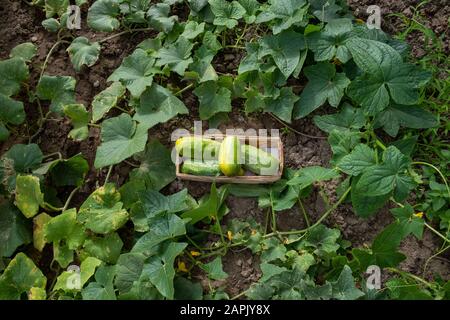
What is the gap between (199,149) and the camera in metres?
2.55

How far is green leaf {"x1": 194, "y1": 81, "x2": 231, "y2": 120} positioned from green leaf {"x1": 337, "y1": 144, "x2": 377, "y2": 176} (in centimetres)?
66

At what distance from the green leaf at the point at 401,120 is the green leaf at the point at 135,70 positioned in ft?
3.73

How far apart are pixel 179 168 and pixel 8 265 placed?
0.90 m

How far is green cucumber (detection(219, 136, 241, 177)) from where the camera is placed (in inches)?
97.2

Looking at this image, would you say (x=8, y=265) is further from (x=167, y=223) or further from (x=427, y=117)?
(x=427, y=117)

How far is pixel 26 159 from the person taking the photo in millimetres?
2621

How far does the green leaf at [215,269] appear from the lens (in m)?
2.38

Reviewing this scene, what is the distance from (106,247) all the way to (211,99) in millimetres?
876

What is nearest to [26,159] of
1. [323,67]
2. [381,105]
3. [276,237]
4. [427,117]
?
[276,237]

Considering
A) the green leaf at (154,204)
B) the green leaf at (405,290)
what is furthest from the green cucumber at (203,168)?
the green leaf at (405,290)

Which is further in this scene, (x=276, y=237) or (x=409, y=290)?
(x=276, y=237)

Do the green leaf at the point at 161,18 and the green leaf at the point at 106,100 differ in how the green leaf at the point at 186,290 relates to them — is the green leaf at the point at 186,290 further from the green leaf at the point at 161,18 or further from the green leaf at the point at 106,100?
the green leaf at the point at 161,18
